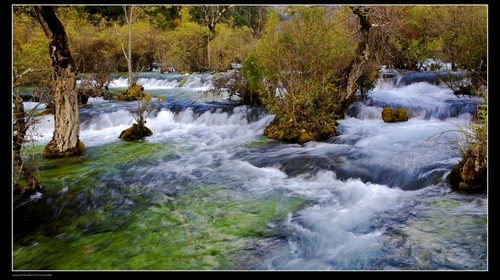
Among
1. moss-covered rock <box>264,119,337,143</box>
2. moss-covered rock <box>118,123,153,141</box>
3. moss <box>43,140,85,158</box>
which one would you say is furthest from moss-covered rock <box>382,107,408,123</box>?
moss <box>43,140,85,158</box>

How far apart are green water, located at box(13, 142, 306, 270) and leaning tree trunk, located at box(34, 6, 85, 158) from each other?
2.68 ft

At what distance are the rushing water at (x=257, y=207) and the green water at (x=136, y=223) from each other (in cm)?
2

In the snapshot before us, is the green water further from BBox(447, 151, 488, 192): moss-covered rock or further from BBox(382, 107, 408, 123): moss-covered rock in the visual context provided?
BBox(382, 107, 408, 123): moss-covered rock

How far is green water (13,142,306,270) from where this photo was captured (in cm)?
484

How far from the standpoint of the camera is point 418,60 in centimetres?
1889

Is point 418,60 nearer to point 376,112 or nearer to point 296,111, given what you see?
point 376,112

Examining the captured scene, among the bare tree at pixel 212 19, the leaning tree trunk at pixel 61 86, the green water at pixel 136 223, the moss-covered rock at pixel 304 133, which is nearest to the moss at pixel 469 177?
the green water at pixel 136 223

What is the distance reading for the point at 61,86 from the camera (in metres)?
8.48

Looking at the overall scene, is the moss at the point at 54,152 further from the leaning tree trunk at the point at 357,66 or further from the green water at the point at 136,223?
the leaning tree trunk at the point at 357,66

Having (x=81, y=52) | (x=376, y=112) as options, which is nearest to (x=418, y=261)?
(x=376, y=112)

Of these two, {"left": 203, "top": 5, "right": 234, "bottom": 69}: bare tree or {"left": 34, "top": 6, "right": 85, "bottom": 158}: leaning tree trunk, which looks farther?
{"left": 203, "top": 5, "right": 234, "bottom": 69}: bare tree

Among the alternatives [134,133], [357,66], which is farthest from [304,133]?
[134,133]

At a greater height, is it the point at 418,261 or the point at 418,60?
the point at 418,60
